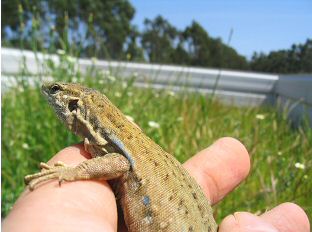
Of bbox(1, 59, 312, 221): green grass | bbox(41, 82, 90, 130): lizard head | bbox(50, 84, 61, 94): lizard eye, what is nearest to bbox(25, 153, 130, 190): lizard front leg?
bbox(41, 82, 90, 130): lizard head

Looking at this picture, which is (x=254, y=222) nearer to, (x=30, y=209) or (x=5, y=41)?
(x=30, y=209)

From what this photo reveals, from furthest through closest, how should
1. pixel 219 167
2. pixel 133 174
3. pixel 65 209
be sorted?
pixel 219 167
pixel 133 174
pixel 65 209

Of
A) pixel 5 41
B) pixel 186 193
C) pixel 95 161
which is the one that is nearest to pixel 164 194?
pixel 186 193

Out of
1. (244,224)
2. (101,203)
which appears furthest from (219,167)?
(101,203)

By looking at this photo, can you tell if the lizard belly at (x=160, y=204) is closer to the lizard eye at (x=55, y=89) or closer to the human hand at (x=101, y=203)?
the human hand at (x=101, y=203)

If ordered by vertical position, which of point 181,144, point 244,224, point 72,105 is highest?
point 72,105

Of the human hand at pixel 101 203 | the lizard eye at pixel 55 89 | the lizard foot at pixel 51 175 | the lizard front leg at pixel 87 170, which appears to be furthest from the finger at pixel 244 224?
the lizard eye at pixel 55 89

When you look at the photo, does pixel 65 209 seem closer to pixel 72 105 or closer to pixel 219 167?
pixel 72 105
